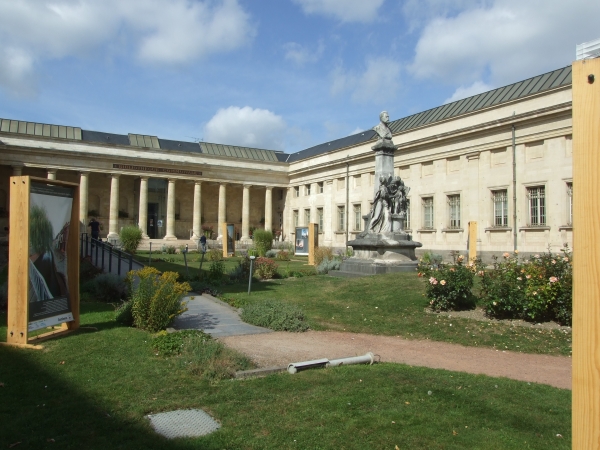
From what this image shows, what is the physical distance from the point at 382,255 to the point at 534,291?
8544mm

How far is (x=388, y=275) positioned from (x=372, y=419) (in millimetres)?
12275

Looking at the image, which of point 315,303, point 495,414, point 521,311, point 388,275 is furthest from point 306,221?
point 495,414

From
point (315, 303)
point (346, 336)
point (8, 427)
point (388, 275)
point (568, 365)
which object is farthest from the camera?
point (388, 275)

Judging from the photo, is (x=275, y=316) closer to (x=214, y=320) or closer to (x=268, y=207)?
(x=214, y=320)

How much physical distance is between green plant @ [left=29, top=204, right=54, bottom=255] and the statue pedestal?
11.7 metres

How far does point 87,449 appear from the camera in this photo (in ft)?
13.3

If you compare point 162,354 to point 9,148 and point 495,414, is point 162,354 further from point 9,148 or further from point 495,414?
point 9,148

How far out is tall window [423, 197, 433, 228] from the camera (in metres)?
33.8

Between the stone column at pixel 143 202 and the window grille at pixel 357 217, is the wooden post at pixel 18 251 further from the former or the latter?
the stone column at pixel 143 202

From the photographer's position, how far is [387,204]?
18.8 metres

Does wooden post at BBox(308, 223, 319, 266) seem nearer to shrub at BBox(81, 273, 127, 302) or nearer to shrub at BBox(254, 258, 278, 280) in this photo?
shrub at BBox(254, 258, 278, 280)

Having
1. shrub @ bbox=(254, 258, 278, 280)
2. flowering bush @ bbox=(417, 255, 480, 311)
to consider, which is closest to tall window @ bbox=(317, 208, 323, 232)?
shrub @ bbox=(254, 258, 278, 280)

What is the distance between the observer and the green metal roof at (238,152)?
176 feet

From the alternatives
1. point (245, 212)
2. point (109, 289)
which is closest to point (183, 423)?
point (109, 289)
